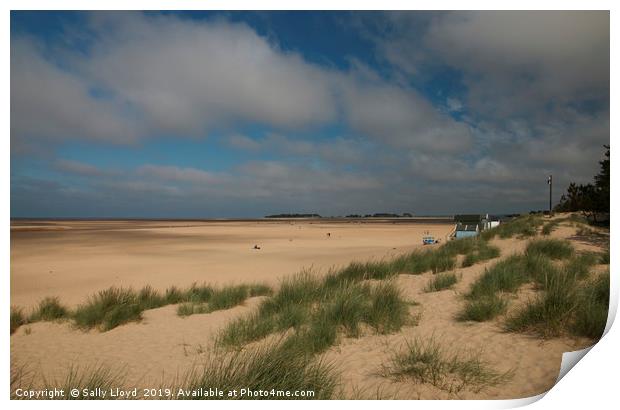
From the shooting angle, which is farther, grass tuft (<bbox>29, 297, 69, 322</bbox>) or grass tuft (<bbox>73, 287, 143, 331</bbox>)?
grass tuft (<bbox>29, 297, 69, 322</bbox>)

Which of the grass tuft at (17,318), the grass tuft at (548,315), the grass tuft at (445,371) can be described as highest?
the grass tuft at (548,315)

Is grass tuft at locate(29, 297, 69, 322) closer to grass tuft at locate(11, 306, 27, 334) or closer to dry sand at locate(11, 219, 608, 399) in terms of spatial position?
grass tuft at locate(11, 306, 27, 334)

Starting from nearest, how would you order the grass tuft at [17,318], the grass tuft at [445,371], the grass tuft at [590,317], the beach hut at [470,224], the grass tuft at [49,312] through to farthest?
the grass tuft at [445,371] < the grass tuft at [590,317] < the grass tuft at [17,318] < the grass tuft at [49,312] < the beach hut at [470,224]

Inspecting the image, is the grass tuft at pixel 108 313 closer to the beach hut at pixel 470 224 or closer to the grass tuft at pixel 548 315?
the grass tuft at pixel 548 315

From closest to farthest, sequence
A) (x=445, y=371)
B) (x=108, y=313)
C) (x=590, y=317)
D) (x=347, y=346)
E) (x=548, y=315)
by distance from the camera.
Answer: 1. (x=445, y=371)
2. (x=590, y=317)
3. (x=548, y=315)
4. (x=347, y=346)
5. (x=108, y=313)

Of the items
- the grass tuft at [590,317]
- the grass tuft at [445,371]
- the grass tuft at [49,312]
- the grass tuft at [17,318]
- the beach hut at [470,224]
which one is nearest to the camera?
the grass tuft at [445,371]

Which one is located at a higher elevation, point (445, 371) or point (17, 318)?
point (445, 371)

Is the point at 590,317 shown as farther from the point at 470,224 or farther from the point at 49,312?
the point at 470,224

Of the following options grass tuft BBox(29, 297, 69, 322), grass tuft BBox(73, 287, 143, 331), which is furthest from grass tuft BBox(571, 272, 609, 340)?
grass tuft BBox(29, 297, 69, 322)

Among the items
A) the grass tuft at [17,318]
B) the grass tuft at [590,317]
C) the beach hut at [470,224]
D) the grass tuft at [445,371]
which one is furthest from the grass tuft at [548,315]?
the beach hut at [470,224]

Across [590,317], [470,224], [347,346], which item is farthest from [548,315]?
[470,224]
